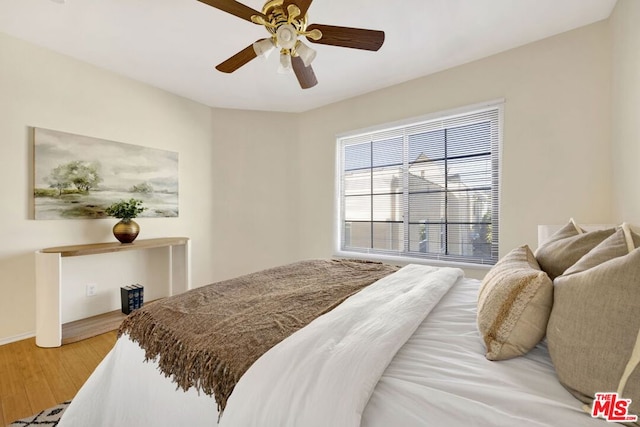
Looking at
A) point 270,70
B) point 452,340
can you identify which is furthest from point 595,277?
point 270,70

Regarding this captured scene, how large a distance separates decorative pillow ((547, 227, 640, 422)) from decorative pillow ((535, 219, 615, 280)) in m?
0.33

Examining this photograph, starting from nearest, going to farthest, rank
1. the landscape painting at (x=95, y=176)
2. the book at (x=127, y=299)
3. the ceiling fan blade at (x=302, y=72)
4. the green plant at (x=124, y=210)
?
the ceiling fan blade at (x=302, y=72), the landscape painting at (x=95, y=176), the green plant at (x=124, y=210), the book at (x=127, y=299)

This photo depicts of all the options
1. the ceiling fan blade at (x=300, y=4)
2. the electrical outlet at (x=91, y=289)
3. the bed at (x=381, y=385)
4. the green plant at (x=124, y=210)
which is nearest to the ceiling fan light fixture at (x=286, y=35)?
the ceiling fan blade at (x=300, y=4)

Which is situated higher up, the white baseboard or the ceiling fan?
the ceiling fan

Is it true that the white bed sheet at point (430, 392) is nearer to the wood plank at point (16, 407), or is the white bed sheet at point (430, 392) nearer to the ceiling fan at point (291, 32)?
the wood plank at point (16, 407)

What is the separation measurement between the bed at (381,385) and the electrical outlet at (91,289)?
2296mm

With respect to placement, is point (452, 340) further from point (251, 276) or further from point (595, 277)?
point (251, 276)

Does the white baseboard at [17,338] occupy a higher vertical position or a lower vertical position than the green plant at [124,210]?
lower

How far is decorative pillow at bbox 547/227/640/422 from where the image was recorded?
0.63 meters

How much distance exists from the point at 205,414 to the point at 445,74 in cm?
346

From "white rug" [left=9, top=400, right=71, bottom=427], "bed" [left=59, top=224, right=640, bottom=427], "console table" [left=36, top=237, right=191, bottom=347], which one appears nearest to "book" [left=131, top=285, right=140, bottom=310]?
"console table" [left=36, top=237, right=191, bottom=347]

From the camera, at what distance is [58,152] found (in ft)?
8.83

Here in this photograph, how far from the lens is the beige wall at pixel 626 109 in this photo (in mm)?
1762

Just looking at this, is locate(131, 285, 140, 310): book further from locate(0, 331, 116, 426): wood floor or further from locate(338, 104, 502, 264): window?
locate(338, 104, 502, 264): window
